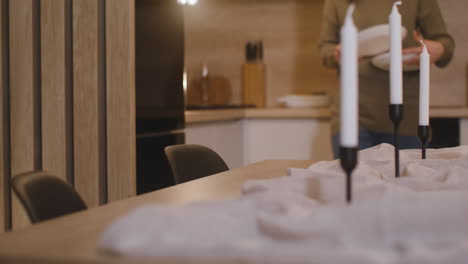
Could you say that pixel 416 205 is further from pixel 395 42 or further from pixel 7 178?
pixel 7 178

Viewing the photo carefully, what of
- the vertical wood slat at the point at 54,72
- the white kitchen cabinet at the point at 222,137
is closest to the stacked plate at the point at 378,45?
the white kitchen cabinet at the point at 222,137

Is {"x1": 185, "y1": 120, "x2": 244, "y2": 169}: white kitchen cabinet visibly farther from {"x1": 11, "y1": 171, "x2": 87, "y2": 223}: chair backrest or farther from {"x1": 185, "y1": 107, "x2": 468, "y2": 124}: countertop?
{"x1": 11, "y1": 171, "x2": 87, "y2": 223}: chair backrest

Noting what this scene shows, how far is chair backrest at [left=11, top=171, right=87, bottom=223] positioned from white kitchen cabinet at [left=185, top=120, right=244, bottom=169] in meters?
1.67

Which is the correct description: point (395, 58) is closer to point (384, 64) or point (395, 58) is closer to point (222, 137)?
point (384, 64)

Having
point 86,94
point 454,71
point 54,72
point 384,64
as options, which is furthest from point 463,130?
point 54,72

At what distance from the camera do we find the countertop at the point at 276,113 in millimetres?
2873

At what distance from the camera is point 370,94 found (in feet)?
8.38

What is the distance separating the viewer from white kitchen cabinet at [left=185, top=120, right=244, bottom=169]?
9.35 feet

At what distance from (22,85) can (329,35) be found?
1.39m

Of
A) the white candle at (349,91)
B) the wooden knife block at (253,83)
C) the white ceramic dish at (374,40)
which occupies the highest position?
the white ceramic dish at (374,40)

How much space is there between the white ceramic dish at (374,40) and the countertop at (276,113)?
2.45 ft

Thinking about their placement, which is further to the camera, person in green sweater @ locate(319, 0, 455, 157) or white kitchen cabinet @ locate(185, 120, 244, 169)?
white kitchen cabinet @ locate(185, 120, 244, 169)

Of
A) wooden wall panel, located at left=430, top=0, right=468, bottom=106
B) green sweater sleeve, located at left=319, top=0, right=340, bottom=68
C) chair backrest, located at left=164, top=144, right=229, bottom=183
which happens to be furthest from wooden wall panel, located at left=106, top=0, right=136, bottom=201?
wooden wall panel, located at left=430, top=0, right=468, bottom=106

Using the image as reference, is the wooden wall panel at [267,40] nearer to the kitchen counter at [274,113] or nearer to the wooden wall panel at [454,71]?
the kitchen counter at [274,113]
